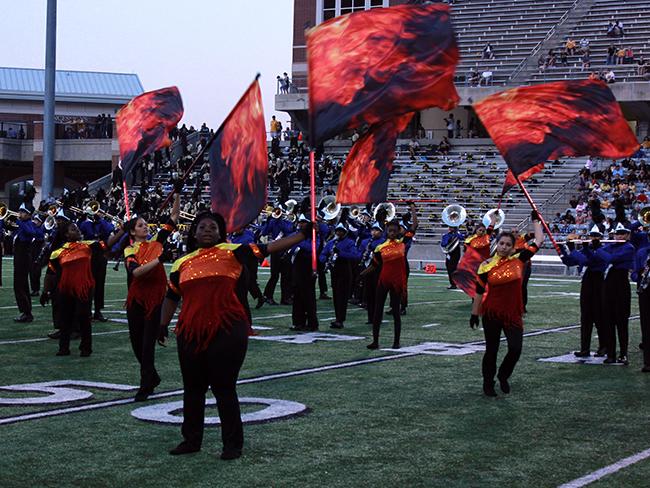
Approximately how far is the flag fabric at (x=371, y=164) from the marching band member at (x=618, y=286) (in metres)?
2.16

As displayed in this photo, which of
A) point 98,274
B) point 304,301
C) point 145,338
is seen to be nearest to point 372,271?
point 304,301

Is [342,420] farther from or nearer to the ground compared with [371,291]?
nearer to the ground

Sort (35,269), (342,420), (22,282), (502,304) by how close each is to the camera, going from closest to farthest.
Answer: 1. (342,420)
2. (502,304)
3. (22,282)
4. (35,269)

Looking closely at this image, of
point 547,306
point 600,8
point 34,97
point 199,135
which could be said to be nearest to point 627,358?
point 547,306

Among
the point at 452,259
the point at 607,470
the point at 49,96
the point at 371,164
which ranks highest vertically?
the point at 49,96

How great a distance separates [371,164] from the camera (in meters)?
11.2

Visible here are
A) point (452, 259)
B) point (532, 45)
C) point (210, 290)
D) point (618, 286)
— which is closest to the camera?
point (210, 290)

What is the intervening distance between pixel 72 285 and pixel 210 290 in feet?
16.3

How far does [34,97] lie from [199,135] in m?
19.0

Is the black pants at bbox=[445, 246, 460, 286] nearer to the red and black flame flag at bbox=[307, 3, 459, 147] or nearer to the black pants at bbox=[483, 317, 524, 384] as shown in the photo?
the red and black flame flag at bbox=[307, 3, 459, 147]

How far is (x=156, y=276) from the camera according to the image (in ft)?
29.0

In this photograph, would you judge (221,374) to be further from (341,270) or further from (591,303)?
(341,270)

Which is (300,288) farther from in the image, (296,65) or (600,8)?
(296,65)

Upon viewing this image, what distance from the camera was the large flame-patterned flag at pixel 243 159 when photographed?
7.65 metres
